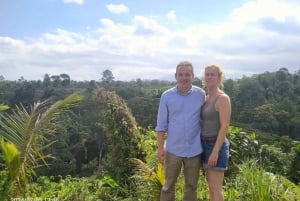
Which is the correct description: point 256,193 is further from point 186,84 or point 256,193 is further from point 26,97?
point 26,97

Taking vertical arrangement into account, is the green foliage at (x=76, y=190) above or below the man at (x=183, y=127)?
below

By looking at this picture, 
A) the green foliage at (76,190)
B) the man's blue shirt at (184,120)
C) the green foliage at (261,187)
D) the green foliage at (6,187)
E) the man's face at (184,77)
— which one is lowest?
the green foliage at (76,190)

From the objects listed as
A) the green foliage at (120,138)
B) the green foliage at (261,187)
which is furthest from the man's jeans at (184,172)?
the green foliage at (120,138)

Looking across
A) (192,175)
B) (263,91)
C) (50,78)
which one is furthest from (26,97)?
(192,175)

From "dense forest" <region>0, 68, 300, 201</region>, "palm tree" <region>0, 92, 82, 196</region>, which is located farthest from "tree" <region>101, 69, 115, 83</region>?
"palm tree" <region>0, 92, 82, 196</region>

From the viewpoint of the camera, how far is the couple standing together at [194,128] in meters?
3.54

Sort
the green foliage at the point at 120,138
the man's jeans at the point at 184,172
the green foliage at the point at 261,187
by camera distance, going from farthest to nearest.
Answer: the green foliage at the point at 120,138 < the green foliage at the point at 261,187 < the man's jeans at the point at 184,172

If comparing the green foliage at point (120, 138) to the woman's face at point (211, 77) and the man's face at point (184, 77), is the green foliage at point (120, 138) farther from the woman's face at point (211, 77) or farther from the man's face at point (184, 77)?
the woman's face at point (211, 77)

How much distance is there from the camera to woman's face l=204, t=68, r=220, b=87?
3.55 m

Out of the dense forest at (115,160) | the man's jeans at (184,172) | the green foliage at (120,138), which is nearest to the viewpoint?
the man's jeans at (184,172)

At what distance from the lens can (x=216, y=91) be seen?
3.62 m

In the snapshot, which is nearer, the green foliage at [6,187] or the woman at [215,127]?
the woman at [215,127]

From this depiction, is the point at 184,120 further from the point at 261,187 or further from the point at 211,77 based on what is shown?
the point at 261,187

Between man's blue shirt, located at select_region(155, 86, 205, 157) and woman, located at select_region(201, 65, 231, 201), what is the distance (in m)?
0.06
